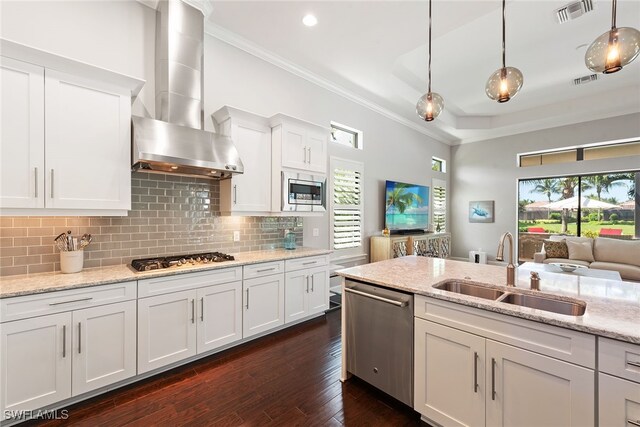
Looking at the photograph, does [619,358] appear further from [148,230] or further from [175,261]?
[148,230]

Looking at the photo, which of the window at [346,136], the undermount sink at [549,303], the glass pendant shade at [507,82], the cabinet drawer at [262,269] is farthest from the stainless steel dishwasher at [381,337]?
the window at [346,136]

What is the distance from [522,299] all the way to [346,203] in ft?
10.3

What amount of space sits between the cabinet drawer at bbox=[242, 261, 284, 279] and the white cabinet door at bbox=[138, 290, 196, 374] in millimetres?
552

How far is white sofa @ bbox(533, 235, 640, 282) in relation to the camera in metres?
4.57

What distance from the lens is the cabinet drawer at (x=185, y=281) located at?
223cm

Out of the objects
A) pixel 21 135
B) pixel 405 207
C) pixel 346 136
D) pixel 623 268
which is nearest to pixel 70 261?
pixel 21 135

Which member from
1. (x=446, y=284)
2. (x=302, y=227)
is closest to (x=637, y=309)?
(x=446, y=284)

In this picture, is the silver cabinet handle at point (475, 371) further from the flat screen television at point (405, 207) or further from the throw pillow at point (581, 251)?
the throw pillow at point (581, 251)

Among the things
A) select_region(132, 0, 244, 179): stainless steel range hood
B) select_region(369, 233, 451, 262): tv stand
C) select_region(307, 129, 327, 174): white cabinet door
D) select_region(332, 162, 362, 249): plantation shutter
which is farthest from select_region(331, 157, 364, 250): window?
select_region(132, 0, 244, 179): stainless steel range hood

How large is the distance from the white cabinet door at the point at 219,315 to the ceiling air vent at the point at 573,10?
178 inches

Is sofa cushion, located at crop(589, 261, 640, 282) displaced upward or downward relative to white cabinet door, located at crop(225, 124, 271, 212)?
downward

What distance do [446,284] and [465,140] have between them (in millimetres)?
6694

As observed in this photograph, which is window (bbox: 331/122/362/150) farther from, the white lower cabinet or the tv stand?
the white lower cabinet

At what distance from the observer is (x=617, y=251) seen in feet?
16.1
